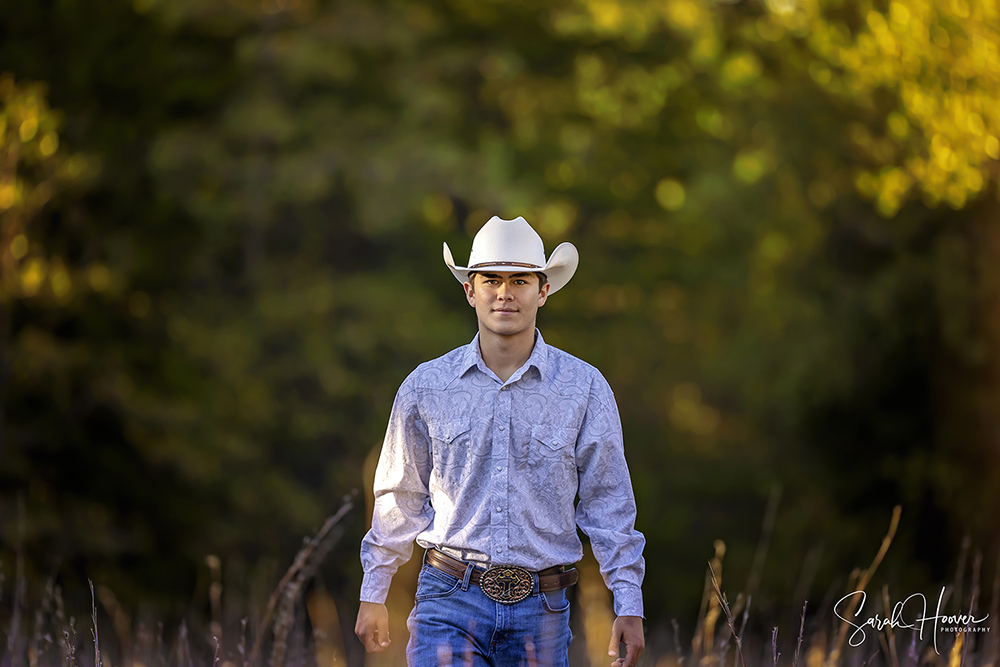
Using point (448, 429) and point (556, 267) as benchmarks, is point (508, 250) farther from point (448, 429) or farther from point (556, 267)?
point (448, 429)

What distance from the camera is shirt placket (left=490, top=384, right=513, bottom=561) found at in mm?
2572

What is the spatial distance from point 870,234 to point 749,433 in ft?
8.07

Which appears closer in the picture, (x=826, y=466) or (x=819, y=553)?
(x=819, y=553)

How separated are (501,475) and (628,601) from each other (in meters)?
0.46

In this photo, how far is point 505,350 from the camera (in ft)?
8.83

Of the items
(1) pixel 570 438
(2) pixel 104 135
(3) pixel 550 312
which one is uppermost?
(2) pixel 104 135

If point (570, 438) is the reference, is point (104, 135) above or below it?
above

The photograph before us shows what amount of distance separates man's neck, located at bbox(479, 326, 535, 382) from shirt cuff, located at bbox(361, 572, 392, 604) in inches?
24.9

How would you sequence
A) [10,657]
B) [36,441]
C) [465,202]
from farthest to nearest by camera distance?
[465,202]
[36,441]
[10,657]

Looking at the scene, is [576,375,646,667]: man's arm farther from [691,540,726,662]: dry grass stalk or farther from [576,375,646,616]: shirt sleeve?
[691,540,726,662]: dry grass stalk

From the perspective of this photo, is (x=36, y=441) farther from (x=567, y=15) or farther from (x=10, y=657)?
(x=567, y=15)

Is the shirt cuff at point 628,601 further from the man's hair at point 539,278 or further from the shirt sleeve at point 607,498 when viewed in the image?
the man's hair at point 539,278

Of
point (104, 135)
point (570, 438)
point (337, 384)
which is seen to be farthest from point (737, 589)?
point (570, 438)

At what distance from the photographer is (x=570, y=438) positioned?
104 inches
